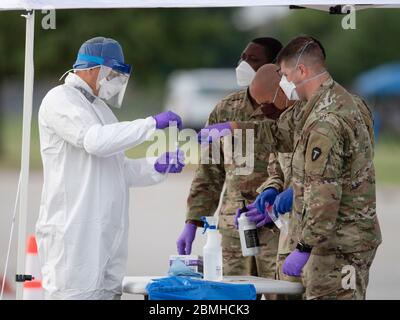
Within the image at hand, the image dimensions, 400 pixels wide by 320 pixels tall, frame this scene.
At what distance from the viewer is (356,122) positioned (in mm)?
6352

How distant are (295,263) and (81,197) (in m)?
1.29

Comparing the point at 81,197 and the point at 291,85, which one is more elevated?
the point at 291,85

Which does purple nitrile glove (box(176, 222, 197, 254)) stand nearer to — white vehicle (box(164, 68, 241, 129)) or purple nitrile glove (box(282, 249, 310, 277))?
purple nitrile glove (box(282, 249, 310, 277))

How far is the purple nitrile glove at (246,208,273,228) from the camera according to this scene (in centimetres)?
715

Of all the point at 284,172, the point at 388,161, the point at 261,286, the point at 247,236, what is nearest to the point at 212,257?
the point at 261,286

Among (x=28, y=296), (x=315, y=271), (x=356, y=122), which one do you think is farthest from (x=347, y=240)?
(x=28, y=296)

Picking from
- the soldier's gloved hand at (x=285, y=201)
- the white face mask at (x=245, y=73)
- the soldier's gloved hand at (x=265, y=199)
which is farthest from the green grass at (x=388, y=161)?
the soldier's gloved hand at (x=285, y=201)

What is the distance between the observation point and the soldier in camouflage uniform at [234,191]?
7480mm

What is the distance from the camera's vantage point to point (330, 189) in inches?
244

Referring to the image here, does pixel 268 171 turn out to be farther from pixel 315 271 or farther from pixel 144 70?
pixel 144 70

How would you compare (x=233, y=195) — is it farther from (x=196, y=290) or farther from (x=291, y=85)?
(x=196, y=290)

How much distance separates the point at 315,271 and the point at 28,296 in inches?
93.2

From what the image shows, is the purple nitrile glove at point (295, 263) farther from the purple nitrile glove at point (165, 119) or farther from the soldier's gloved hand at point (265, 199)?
the purple nitrile glove at point (165, 119)

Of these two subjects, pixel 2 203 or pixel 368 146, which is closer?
pixel 368 146
